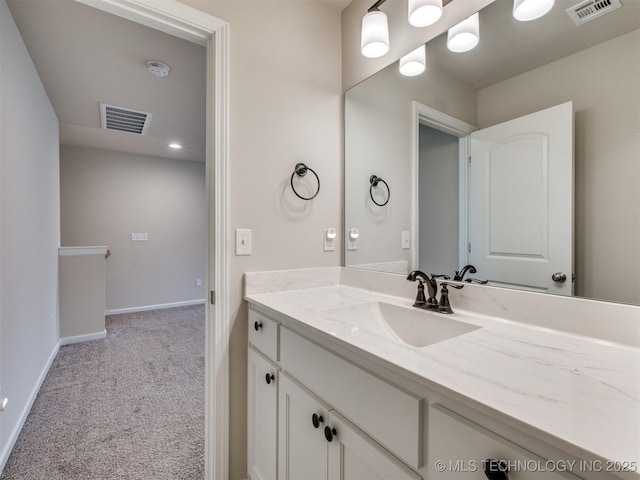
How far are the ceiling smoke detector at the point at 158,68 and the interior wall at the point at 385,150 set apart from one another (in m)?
1.41

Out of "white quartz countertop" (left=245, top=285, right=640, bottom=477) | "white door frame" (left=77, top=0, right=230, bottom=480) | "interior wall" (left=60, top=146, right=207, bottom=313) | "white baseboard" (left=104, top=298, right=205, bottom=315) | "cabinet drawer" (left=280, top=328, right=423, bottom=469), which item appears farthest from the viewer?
"white baseboard" (left=104, top=298, right=205, bottom=315)

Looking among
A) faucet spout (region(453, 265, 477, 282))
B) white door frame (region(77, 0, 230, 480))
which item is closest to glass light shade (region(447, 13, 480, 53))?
faucet spout (region(453, 265, 477, 282))

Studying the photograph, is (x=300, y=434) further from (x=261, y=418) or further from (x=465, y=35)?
(x=465, y=35)

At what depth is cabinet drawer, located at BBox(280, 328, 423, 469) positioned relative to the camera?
0.64 meters

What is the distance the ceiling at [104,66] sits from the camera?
1707 mm

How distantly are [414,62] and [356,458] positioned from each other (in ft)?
5.01

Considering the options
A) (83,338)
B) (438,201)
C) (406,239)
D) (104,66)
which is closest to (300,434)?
(406,239)

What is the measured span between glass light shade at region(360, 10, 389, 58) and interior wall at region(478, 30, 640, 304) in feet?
2.29

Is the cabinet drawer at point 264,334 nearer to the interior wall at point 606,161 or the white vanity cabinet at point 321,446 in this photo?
the white vanity cabinet at point 321,446

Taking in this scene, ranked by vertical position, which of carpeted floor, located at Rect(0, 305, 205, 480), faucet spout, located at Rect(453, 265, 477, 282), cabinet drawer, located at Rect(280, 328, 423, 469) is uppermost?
faucet spout, located at Rect(453, 265, 477, 282)

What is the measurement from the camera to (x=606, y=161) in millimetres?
846

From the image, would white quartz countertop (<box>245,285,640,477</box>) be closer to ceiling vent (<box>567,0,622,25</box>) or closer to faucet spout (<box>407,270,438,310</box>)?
faucet spout (<box>407,270,438,310</box>)

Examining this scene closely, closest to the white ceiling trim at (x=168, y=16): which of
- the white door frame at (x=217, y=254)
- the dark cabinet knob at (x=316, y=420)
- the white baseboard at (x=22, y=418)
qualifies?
the white door frame at (x=217, y=254)

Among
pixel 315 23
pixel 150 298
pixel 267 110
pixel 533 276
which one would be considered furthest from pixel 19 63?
pixel 150 298
